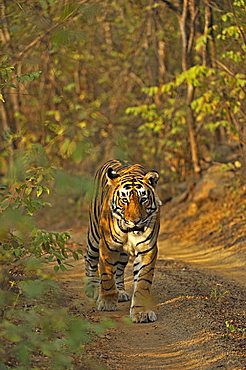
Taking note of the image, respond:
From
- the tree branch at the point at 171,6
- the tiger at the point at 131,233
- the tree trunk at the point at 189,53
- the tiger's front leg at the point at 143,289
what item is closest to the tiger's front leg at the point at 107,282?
the tiger at the point at 131,233

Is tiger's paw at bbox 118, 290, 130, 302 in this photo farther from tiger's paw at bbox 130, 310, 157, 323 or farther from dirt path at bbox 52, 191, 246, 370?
tiger's paw at bbox 130, 310, 157, 323

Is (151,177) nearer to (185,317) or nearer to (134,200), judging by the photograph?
(134,200)

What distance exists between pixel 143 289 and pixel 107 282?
1.15ft

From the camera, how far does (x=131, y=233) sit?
23.0 feet

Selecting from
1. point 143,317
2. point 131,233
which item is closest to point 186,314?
point 143,317

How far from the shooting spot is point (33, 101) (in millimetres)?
18578

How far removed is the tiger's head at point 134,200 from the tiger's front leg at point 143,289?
0.26 meters

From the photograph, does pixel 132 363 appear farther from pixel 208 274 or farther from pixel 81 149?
pixel 208 274

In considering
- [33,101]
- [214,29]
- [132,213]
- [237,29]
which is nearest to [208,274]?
[132,213]

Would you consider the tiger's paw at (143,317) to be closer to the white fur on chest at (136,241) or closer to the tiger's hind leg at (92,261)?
the white fur on chest at (136,241)

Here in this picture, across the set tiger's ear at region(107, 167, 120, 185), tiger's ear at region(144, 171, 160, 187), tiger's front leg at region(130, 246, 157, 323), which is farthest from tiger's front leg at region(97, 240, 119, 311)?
tiger's ear at region(144, 171, 160, 187)

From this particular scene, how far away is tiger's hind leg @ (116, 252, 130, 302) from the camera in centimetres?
768

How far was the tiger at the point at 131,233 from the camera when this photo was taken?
6898 millimetres

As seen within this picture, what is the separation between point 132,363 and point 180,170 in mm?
9875
